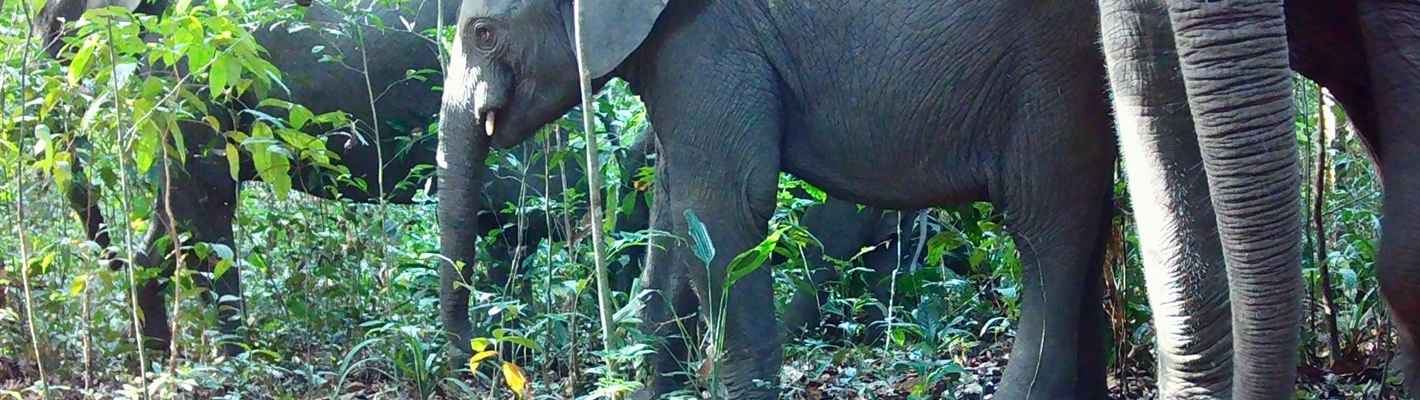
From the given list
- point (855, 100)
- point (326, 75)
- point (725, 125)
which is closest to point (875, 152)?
point (855, 100)

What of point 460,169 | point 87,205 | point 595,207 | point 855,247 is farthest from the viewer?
point 855,247

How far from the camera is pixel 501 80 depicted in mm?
4824

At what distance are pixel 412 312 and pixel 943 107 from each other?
2330 millimetres

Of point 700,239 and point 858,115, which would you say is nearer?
point 700,239

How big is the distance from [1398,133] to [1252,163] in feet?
2.35

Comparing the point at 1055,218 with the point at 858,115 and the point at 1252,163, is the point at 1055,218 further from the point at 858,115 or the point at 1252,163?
the point at 1252,163

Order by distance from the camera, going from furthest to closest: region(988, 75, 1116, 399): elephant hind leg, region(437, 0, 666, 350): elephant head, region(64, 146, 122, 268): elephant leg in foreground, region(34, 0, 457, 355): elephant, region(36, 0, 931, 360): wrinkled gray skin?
region(34, 0, 457, 355): elephant
region(36, 0, 931, 360): wrinkled gray skin
region(64, 146, 122, 268): elephant leg in foreground
region(437, 0, 666, 350): elephant head
region(988, 75, 1116, 399): elephant hind leg

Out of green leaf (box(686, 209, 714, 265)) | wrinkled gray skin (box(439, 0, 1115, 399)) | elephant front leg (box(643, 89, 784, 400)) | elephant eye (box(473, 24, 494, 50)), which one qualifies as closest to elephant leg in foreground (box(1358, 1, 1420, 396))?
wrinkled gray skin (box(439, 0, 1115, 399))

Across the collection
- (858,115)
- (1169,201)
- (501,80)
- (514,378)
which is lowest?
(514,378)

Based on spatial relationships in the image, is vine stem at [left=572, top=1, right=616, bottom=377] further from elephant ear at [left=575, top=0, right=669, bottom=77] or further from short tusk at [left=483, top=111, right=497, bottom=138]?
short tusk at [left=483, top=111, right=497, bottom=138]

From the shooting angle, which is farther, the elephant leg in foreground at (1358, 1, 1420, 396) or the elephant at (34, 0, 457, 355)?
the elephant at (34, 0, 457, 355)

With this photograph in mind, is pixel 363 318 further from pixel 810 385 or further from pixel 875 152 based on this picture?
pixel 875 152

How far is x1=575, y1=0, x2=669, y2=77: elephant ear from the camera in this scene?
4.51 meters

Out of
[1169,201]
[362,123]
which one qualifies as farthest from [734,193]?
[362,123]
